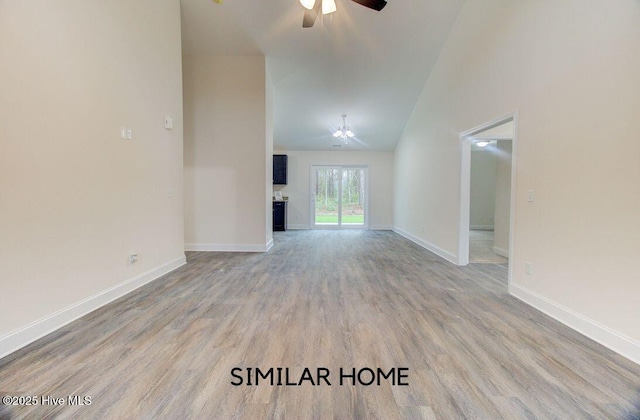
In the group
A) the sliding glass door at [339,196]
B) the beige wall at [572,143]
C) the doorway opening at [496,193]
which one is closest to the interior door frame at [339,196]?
the sliding glass door at [339,196]

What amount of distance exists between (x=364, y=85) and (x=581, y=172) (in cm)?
426

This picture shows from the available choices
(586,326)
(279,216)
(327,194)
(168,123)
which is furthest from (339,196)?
(586,326)

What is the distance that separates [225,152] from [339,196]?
4.40 metres

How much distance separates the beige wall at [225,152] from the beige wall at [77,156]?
1290mm

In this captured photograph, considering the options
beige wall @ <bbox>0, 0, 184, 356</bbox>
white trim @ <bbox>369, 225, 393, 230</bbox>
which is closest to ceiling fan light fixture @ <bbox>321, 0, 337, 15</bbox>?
beige wall @ <bbox>0, 0, 184, 356</bbox>

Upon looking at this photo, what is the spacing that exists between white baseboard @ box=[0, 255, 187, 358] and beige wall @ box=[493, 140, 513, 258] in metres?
→ 5.60

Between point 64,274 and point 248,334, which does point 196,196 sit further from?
point 248,334

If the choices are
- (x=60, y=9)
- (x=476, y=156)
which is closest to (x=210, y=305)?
(x=60, y=9)

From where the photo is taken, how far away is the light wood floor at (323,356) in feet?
4.52

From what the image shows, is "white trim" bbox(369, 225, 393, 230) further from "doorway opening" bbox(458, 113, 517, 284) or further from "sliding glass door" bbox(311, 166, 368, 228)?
"doorway opening" bbox(458, 113, 517, 284)

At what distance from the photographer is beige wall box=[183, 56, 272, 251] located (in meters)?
4.84

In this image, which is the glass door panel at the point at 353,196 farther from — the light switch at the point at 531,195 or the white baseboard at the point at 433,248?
the light switch at the point at 531,195

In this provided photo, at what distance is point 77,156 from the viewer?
2.33 meters

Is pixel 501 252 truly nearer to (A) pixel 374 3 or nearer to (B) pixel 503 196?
(B) pixel 503 196
